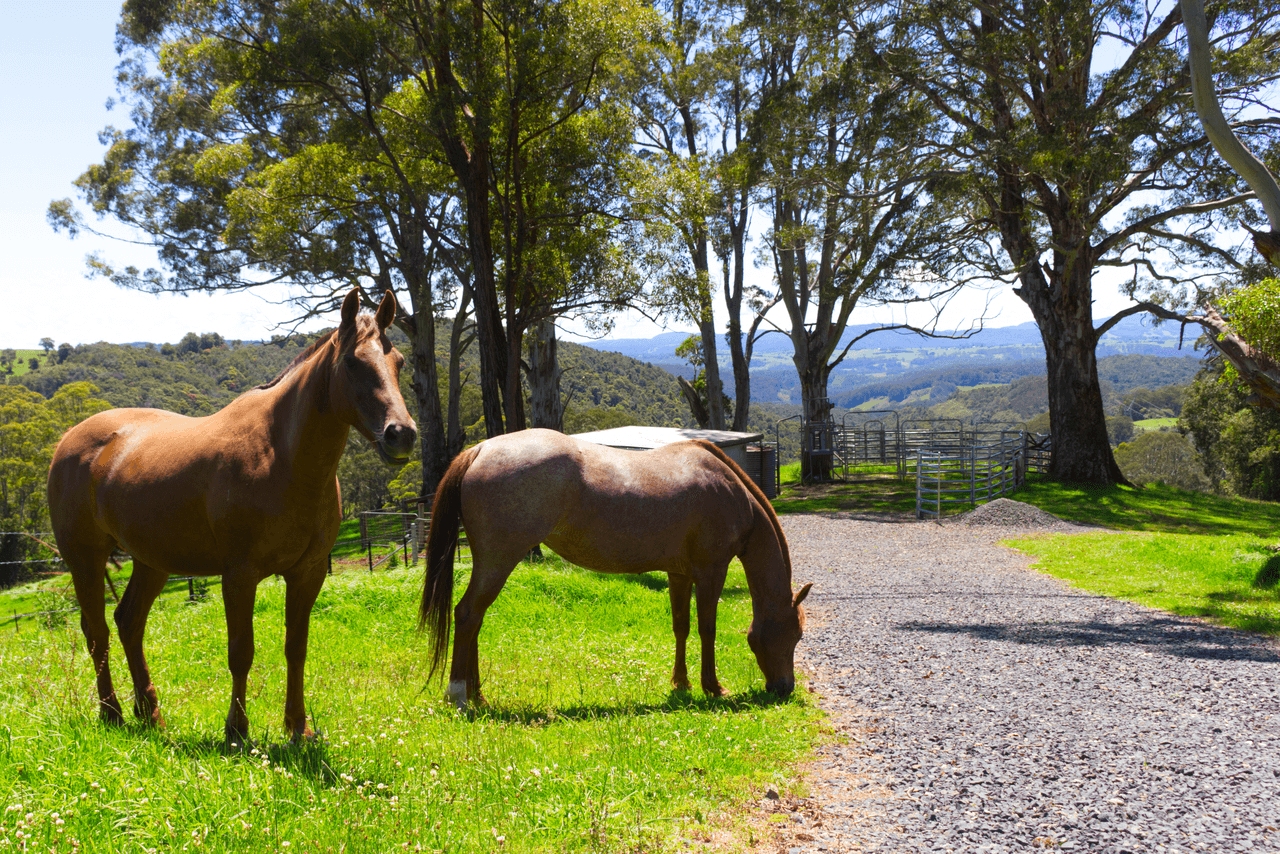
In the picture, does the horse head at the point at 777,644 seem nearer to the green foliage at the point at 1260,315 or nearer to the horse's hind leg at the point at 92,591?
the horse's hind leg at the point at 92,591

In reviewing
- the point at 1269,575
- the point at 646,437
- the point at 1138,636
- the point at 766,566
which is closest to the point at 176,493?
the point at 766,566

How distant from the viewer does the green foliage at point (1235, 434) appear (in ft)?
109

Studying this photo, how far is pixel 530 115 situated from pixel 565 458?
8973 mm

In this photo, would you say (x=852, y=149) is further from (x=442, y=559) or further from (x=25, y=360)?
(x=25, y=360)

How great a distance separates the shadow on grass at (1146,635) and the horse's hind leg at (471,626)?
17.3 ft

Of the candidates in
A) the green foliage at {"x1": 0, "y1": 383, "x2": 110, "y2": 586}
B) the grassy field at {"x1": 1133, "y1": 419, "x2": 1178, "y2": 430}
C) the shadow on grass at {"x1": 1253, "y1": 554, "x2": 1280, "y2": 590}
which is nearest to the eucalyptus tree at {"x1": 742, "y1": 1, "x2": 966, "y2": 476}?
the shadow on grass at {"x1": 1253, "y1": 554, "x2": 1280, "y2": 590}

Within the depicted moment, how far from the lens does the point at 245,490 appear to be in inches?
134

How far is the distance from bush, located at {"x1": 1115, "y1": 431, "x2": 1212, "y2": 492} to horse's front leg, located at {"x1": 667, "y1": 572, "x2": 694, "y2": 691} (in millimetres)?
61525

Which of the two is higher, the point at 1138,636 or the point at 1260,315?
the point at 1260,315

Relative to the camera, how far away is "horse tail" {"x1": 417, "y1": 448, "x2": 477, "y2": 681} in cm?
514

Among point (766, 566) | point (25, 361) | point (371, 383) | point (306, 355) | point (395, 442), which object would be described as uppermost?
point (25, 361)

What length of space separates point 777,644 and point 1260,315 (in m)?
6.89

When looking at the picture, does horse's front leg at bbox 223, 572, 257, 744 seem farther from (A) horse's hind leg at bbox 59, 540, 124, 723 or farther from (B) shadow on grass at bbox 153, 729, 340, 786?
(A) horse's hind leg at bbox 59, 540, 124, 723

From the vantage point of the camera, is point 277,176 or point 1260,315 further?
point 277,176
